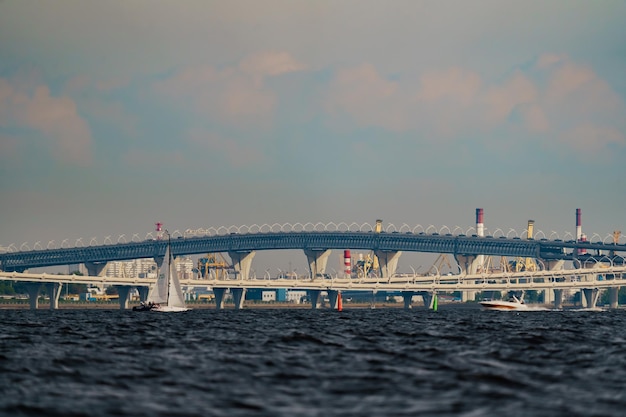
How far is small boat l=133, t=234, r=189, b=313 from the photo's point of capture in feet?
482

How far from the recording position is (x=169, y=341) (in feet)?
189

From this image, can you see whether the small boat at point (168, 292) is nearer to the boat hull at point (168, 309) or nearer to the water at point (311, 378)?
the boat hull at point (168, 309)

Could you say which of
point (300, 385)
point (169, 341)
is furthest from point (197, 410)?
point (169, 341)

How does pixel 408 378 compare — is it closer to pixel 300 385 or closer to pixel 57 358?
pixel 300 385

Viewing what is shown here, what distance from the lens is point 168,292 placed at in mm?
146875

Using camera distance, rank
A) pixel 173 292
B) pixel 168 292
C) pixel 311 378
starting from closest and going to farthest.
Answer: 1. pixel 311 378
2. pixel 168 292
3. pixel 173 292

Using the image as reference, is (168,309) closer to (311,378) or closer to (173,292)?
(173,292)

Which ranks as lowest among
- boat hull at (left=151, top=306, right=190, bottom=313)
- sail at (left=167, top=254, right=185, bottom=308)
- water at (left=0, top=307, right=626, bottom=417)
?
boat hull at (left=151, top=306, right=190, bottom=313)

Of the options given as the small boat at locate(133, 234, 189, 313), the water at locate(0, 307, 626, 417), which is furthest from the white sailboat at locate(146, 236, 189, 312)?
the water at locate(0, 307, 626, 417)

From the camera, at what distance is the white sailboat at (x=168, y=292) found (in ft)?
482

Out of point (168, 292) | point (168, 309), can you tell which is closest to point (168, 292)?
point (168, 292)

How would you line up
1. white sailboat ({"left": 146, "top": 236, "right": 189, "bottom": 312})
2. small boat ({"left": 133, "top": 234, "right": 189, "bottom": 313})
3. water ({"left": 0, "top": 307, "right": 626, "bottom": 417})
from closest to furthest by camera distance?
water ({"left": 0, "top": 307, "right": 626, "bottom": 417}) < white sailboat ({"left": 146, "top": 236, "right": 189, "bottom": 312}) < small boat ({"left": 133, "top": 234, "right": 189, "bottom": 313})

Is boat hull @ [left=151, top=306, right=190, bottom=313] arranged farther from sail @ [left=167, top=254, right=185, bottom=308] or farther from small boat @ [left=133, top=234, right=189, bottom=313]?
sail @ [left=167, top=254, right=185, bottom=308]

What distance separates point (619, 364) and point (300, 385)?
50.7 feet
